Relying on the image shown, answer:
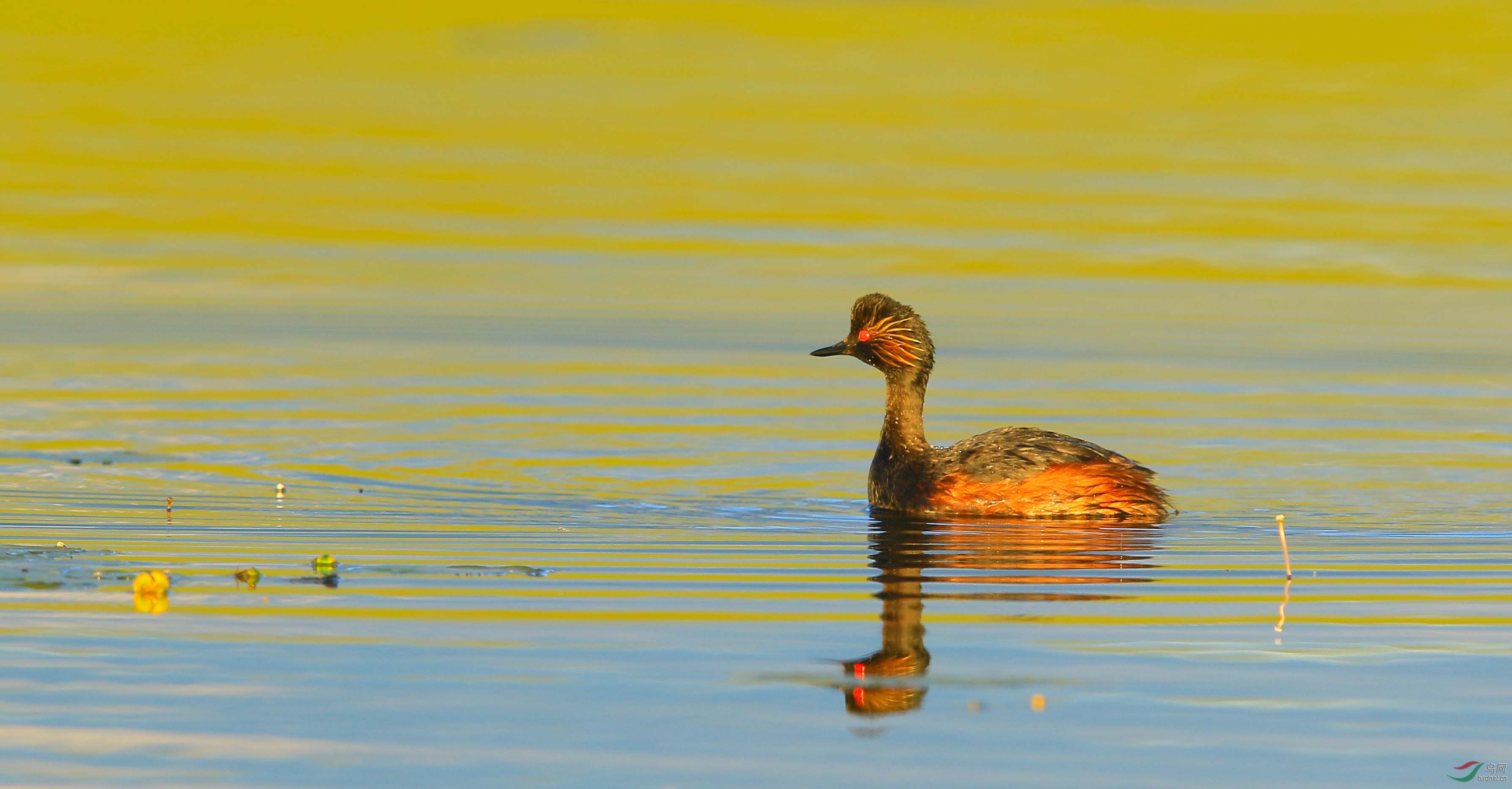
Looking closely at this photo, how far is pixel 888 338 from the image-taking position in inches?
588

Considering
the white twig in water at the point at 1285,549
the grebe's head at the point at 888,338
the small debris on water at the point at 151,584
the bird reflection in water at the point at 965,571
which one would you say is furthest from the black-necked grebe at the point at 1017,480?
the small debris on water at the point at 151,584

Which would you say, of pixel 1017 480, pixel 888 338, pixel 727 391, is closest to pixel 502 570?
pixel 1017 480

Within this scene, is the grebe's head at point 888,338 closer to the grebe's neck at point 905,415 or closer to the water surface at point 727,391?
the grebe's neck at point 905,415

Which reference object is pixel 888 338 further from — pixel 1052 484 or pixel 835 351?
pixel 1052 484

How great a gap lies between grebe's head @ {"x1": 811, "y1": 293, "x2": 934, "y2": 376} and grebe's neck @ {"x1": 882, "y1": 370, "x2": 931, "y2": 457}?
1.9 inches

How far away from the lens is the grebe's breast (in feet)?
44.8

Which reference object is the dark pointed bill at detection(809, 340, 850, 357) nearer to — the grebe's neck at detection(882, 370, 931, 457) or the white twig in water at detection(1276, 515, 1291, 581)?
the grebe's neck at detection(882, 370, 931, 457)

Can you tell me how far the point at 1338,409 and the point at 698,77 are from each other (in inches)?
805

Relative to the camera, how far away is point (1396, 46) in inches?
1529

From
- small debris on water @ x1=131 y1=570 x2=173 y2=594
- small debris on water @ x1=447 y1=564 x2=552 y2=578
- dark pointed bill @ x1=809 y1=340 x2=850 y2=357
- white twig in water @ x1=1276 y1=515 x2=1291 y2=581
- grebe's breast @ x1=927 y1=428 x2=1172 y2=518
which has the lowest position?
small debris on water @ x1=131 y1=570 x2=173 y2=594

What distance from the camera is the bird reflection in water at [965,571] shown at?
8734 mm

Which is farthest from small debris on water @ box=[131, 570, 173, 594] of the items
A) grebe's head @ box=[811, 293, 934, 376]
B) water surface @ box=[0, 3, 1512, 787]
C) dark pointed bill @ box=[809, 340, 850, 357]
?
grebe's head @ box=[811, 293, 934, 376]

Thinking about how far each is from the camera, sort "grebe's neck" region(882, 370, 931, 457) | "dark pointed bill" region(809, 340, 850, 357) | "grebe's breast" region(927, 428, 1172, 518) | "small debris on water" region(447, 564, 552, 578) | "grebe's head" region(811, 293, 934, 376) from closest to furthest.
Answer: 1. "small debris on water" region(447, 564, 552, 578)
2. "grebe's breast" region(927, 428, 1172, 518)
3. "grebe's neck" region(882, 370, 931, 457)
4. "dark pointed bill" region(809, 340, 850, 357)
5. "grebe's head" region(811, 293, 934, 376)

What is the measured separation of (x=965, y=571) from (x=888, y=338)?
3.68 metres
